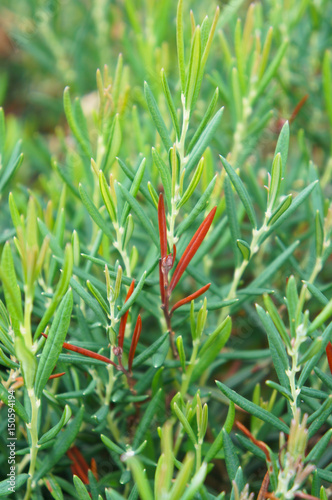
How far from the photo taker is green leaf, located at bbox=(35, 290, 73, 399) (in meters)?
0.50

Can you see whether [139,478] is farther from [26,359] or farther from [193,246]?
[193,246]

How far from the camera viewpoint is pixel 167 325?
0.61 m

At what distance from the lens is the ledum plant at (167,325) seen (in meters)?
0.50

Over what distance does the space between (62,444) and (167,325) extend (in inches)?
7.8

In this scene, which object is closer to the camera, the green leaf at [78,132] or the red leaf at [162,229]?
A: the red leaf at [162,229]

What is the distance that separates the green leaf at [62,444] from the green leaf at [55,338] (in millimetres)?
98

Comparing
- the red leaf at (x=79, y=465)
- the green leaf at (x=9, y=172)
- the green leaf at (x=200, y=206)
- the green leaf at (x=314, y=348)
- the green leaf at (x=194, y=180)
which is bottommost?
the red leaf at (x=79, y=465)

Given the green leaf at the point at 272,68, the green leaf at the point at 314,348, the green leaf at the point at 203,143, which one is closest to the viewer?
the green leaf at the point at 314,348

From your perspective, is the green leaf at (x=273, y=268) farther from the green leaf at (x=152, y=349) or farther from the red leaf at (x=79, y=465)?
the red leaf at (x=79, y=465)

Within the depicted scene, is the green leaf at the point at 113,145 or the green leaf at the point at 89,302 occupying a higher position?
the green leaf at the point at 113,145

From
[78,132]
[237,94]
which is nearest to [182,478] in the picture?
[78,132]

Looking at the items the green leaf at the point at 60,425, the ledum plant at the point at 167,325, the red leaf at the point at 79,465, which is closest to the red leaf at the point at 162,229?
the ledum plant at the point at 167,325

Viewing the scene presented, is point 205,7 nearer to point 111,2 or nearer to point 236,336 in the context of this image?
point 111,2

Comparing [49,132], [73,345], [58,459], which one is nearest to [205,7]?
[49,132]
